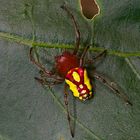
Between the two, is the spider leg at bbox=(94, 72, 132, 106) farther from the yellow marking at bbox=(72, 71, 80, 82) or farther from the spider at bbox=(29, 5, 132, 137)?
the yellow marking at bbox=(72, 71, 80, 82)

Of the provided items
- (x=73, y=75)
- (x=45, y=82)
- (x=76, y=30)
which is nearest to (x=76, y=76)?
(x=73, y=75)

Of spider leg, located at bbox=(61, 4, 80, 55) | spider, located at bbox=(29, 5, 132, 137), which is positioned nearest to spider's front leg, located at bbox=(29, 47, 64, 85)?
spider, located at bbox=(29, 5, 132, 137)

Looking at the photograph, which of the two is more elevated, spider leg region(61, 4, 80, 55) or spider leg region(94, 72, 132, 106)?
spider leg region(61, 4, 80, 55)

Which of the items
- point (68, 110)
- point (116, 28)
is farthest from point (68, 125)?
point (116, 28)

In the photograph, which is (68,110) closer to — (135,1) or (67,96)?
(67,96)

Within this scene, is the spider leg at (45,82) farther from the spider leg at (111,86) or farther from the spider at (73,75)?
the spider leg at (111,86)

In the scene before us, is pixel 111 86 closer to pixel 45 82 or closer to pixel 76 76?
pixel 76 76
